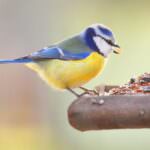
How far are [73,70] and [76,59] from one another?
0.03 meters

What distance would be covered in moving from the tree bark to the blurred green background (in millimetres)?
1709

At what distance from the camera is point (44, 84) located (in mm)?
3725

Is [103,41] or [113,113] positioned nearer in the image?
[113,113]

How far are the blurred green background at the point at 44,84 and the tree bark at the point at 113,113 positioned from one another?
1.71 metres

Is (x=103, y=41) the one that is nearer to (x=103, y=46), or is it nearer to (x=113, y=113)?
(x=103, y=46)

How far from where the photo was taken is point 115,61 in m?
3.57

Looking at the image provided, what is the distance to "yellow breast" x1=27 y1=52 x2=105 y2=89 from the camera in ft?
6.43

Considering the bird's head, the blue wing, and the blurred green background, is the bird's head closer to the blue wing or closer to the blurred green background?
the blue wing

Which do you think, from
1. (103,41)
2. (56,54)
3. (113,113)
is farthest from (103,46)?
(113,113)

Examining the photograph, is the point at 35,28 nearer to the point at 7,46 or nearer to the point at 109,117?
the point at 7,46

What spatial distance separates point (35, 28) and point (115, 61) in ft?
1.48

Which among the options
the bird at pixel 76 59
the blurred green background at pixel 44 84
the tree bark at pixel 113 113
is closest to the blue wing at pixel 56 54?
the bird at pixel 76 59

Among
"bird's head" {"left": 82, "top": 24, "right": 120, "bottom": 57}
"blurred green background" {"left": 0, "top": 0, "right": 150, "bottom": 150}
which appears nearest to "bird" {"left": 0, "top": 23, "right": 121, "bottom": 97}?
"bird's head" {"left": 82, "top": 24, "right": 120, "bottom": 57}

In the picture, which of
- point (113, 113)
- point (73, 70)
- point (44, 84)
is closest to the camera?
point (113, 113)
